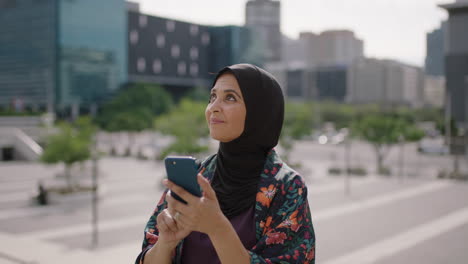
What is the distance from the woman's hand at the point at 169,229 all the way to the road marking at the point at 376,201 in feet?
48.6

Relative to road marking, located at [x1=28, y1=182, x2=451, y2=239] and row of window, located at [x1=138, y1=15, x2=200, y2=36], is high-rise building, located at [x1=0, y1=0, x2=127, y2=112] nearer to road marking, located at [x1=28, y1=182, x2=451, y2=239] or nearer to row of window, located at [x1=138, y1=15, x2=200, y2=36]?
row of window, located at [x1=138, y1=15, x2=200, y2=36]

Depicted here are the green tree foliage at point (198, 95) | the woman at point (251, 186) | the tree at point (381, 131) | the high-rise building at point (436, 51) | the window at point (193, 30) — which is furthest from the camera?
the window at point (193, 30)

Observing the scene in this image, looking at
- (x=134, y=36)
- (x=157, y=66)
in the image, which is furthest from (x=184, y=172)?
(x=157, y=66)

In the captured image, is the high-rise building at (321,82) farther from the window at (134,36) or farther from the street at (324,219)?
the street at (324,219)

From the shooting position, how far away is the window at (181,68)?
257 feet

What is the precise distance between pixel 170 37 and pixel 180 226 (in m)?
76.0

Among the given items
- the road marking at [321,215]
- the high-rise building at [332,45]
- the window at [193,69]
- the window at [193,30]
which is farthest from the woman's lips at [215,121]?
the high-rise building at [332,45]

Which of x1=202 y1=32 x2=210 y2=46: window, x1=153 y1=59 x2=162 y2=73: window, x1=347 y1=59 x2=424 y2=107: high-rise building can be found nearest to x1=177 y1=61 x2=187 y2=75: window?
x1=153 y1=59 x2=162 y2=73: window

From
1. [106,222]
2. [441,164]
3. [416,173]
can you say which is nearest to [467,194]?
[416,173]

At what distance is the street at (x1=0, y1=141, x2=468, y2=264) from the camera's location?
1198cm

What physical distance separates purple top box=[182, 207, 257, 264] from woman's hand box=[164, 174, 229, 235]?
0.33 metres

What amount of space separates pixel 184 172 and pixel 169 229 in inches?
15.2

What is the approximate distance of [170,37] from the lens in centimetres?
7600

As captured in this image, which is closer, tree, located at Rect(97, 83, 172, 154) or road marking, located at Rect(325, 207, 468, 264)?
road marking, located at Rect(325, 207, 468, 264)
